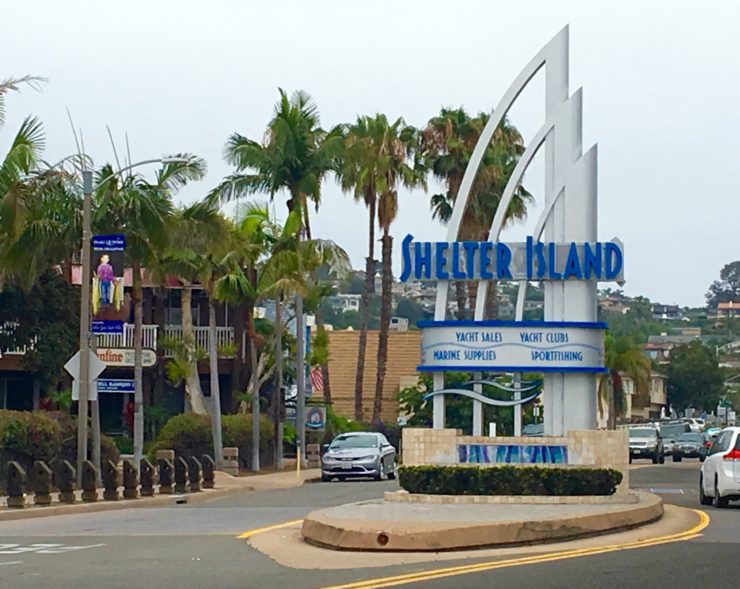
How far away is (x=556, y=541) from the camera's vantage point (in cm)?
1761

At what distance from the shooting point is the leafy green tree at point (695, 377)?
11600cm

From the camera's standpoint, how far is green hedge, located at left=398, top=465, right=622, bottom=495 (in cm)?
2259

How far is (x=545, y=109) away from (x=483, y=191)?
2726 centimetres

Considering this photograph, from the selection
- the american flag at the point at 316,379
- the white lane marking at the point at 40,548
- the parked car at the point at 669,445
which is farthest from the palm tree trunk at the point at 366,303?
the white lane marking at the point at 40,548

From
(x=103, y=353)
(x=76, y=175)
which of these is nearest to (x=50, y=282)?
(x=103, y=353)

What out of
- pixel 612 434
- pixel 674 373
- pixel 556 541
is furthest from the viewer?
pixel 674 373

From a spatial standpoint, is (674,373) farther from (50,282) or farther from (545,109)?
(545,109)

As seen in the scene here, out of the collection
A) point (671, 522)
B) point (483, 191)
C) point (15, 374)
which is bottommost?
point (671, 522)

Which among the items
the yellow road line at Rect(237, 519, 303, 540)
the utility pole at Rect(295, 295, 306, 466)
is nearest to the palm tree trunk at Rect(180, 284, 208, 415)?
the utility pole at Rect(295, 295, 306, 466)

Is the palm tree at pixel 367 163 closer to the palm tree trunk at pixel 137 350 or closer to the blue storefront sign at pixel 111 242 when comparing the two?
the palm tree trunk at pixel 137 350

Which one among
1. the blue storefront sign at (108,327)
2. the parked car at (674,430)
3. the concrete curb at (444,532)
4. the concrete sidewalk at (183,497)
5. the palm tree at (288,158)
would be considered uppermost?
the palm tree at (288,158)

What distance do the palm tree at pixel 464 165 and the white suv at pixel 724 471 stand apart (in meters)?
26.6

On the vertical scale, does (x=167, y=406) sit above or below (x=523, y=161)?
below

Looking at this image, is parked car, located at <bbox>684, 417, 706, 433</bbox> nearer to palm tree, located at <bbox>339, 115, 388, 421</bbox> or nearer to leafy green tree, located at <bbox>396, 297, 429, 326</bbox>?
palm tree, located at <bbox>339, 115, 388, 421</bbox>
